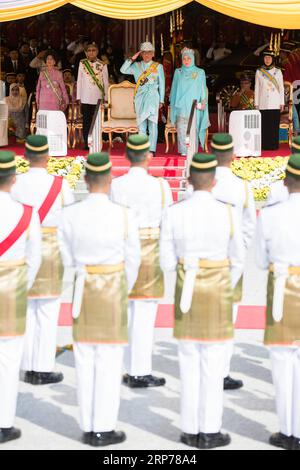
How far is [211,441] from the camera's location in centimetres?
647

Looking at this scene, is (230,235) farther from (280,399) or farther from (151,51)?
(151,51)

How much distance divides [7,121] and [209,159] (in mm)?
12334

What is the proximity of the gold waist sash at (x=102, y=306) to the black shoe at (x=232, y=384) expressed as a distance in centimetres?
146

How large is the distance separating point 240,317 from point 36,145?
3.01 metres

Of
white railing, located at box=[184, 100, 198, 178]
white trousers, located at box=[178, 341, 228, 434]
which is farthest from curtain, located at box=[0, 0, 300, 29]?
white trousers, located at box=[178, 341, 228, 434]

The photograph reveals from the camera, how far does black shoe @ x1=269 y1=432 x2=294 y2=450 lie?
6457 millimetres

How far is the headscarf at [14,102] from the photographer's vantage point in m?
19.2

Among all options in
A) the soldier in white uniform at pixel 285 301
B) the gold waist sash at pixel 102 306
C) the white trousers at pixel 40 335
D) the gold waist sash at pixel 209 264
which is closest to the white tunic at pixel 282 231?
the soldier in white uniform at pixel 285 301

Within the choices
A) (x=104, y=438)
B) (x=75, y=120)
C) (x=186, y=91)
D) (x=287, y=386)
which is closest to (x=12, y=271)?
(x=104, y=438)

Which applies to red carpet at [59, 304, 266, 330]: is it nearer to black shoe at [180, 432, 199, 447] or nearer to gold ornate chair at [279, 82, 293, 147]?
black shoe at [180, 432, 199, 447]

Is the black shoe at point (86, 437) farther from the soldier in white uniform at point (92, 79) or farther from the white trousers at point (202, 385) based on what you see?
the soldier in white uniform at point (92, 79)

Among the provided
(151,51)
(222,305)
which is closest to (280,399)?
(222,305)

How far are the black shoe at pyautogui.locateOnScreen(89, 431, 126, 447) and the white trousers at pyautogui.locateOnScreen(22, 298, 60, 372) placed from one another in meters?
1.41

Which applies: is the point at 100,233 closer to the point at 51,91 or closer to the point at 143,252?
the point at 143,252
